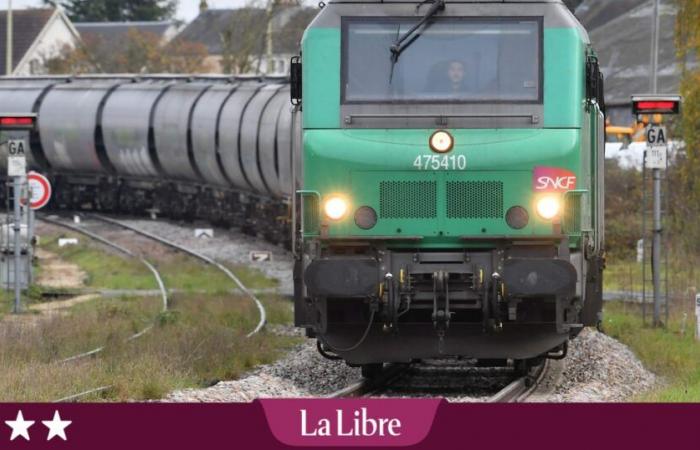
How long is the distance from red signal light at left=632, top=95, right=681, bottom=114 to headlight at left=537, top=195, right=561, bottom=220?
704 cm

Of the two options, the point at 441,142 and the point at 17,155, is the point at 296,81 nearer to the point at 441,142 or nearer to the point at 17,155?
the point at 441,142

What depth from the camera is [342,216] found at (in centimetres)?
1317

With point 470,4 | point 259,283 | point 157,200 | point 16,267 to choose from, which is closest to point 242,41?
point 157,200

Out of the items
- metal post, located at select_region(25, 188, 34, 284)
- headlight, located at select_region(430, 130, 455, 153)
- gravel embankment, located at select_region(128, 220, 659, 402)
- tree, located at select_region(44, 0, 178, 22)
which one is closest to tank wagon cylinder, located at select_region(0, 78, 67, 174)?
metal post, located at select_region(25, 188, 34, 284)

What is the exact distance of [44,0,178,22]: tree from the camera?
10800 cm

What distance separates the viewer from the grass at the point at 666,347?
13328 mm

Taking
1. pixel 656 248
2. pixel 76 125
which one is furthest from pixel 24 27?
pixel 656 248

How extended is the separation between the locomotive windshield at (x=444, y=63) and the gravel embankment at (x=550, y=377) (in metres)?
2.60

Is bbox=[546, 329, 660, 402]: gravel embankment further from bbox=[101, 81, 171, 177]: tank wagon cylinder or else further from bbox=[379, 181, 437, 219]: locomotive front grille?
bbox=[101, 81, 171, 177]: tank wagon cylinder

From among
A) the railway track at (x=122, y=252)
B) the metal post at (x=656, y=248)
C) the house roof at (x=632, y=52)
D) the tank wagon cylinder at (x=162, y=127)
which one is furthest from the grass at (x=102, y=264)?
the house roof at (x=632, y=52)

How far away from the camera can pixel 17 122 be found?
2105 centimetres

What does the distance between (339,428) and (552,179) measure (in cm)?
484

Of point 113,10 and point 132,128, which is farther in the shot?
point 113,10

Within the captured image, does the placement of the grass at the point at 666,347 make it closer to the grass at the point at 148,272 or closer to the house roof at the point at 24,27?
the grass at the point at 148,272
